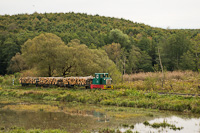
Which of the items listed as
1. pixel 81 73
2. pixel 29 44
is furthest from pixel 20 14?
pixel 81 73

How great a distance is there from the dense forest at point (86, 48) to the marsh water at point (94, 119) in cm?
1281

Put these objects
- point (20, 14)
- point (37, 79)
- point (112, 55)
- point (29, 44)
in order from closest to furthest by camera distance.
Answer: point (37, 79)
point (29, 44)
point (112, 55)
point (20, 14)

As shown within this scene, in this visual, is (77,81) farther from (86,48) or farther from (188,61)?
(188,61)

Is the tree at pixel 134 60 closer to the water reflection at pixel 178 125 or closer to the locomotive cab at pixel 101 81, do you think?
the locomotive cab at pixel 101 81

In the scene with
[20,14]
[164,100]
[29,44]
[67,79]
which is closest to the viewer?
[164,100]

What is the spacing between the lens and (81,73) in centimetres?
4584

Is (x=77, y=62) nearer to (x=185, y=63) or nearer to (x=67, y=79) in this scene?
(x=67, y=79)

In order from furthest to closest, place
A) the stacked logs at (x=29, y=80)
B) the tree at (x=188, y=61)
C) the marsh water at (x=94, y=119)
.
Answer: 1. the tree at (x=188, y=61)
2. the stacked logs at (x=29, y=80)
3. the marsh water at (x=94, y=119)

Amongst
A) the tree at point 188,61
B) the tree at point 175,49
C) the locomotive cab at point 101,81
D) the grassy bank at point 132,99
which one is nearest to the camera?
the grassy bank at point 132,99

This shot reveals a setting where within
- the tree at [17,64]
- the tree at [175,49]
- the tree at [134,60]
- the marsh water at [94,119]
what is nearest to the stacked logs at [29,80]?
the marsh water at [94,119]

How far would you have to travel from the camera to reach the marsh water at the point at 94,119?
52.6 ft

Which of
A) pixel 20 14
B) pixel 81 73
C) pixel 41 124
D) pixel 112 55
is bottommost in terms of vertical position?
pixel 41 124

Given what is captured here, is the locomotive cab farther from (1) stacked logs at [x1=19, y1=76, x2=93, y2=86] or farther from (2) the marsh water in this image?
(2) the marsh water

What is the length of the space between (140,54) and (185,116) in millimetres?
64524
